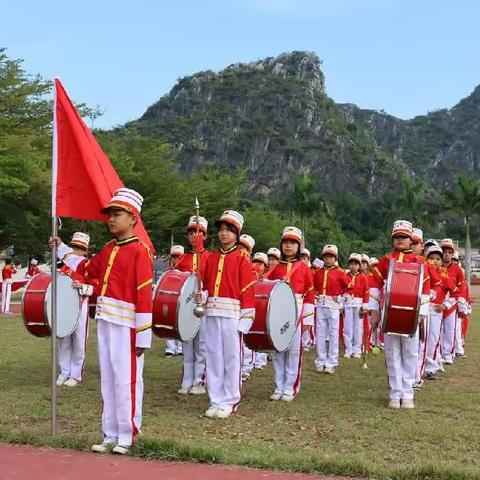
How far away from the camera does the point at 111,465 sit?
5.64 metres

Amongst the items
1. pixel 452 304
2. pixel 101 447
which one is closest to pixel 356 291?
pixel 452 304

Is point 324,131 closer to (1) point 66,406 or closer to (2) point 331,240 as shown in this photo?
(2) point 331,240

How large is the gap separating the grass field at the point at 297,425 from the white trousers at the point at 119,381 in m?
0.20

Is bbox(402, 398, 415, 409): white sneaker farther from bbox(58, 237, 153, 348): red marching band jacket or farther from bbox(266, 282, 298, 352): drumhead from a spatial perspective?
bbox(58, 237, 153, 348): red marching band jacket

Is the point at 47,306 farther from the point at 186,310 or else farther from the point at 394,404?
the point at 394,404

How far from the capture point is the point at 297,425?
24.9 feet

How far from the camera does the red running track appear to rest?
532cm

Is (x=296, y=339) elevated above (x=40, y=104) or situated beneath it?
situated beneath

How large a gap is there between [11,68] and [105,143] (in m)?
11.4

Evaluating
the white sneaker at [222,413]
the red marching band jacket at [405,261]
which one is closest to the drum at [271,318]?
the white sneaker at [222,413]

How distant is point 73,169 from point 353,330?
9.40m

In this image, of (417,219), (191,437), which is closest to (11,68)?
(191,437)

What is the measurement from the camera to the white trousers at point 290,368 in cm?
931

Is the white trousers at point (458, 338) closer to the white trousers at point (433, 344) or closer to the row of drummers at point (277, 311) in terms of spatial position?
the white trousers at point (433, 344)
